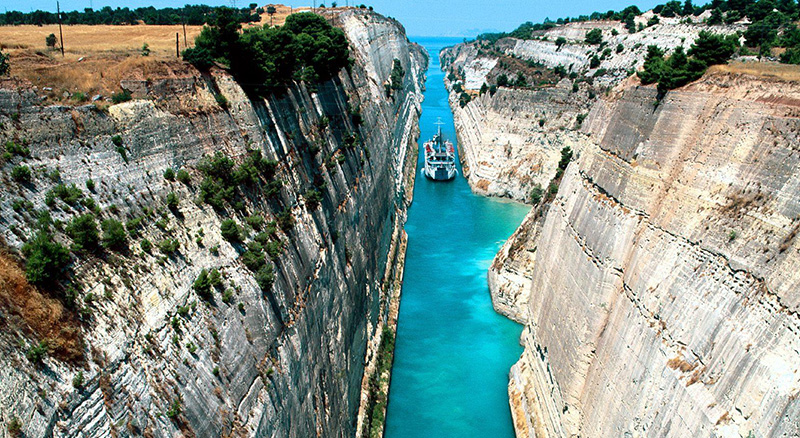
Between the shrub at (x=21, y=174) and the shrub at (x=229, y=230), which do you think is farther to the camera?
the shrub at (x=229, y=230)

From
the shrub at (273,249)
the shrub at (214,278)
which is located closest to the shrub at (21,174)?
the shrub at (214,278)

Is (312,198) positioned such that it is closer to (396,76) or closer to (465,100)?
(396,76)

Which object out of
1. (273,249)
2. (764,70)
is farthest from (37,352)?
(764,70)

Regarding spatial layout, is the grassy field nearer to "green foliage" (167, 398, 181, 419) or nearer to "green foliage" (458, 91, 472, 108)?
"green foliage" (167, 398, 181, 419)

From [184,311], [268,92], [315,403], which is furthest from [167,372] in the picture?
[268,92]

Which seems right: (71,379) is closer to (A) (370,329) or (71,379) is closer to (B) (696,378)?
(B) (696,378)

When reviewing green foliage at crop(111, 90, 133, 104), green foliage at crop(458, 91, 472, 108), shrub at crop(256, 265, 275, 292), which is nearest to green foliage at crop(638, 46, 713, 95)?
shrub at crop(256, 265, 275, 292)

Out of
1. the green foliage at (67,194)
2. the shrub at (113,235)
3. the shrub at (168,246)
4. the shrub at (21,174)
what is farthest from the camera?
the shrub at (168,246)

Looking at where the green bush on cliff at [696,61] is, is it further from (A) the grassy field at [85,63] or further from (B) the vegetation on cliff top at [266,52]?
(A) the grassy field at [85,63]
